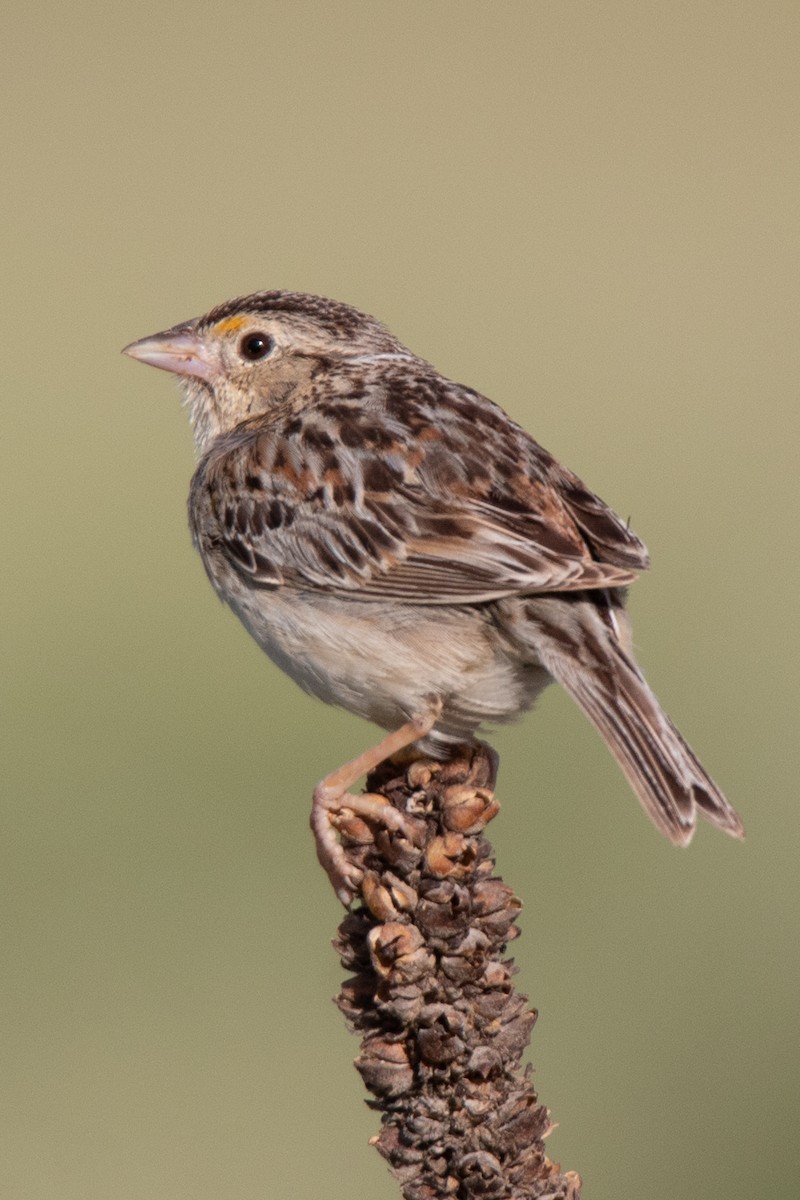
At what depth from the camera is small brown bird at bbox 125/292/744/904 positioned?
4.21 metres

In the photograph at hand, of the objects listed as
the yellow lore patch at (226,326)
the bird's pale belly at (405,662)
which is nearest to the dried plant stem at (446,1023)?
the bird's pale belly at (405,662)

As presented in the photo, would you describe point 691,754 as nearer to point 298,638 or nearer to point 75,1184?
point 298,638

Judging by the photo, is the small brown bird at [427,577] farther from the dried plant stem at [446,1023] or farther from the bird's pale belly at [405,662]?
the dried plant stem at [446,1023]

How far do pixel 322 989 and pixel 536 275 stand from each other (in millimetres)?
5401

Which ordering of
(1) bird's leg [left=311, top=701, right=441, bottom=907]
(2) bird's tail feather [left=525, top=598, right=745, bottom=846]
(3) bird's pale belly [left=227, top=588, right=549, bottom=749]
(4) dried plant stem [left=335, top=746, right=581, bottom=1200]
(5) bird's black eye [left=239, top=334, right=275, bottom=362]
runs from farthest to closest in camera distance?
(5) bird's black eye [left=239, top=334, right=275, bottom=362]
(3) bird's pale belly [left=227, top=588, right=549, bottom=749]
(1) bird's leg [left=311, top=701, right=441, bottom=907]
(2) bird's tail feather [left=525, top=598, right=745, bottom=846]
(4) dried plant stem [left=335, top=746, right=581, bottom=1200]

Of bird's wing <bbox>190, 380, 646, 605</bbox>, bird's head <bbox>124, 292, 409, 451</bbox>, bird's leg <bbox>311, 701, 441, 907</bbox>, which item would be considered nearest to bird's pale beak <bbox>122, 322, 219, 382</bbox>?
bird's head <bbox>124, 292, 409, 451</bbox>

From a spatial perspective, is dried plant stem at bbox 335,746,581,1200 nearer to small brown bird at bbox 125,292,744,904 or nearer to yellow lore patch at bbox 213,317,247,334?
small brown bird at bbox 125,292,744,904

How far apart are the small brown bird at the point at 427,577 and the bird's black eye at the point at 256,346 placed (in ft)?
1.16

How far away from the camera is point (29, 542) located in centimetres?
856

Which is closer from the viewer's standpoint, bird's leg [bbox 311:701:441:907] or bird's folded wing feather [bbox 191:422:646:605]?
bird's leg [bbox 311:701:441:907]

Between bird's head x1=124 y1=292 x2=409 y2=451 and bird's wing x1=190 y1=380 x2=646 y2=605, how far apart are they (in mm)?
470

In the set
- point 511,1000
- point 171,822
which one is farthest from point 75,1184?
point 511,1000

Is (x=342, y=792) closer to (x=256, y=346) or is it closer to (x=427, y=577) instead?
(x=427, y=577)

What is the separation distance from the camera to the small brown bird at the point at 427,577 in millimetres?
4207
